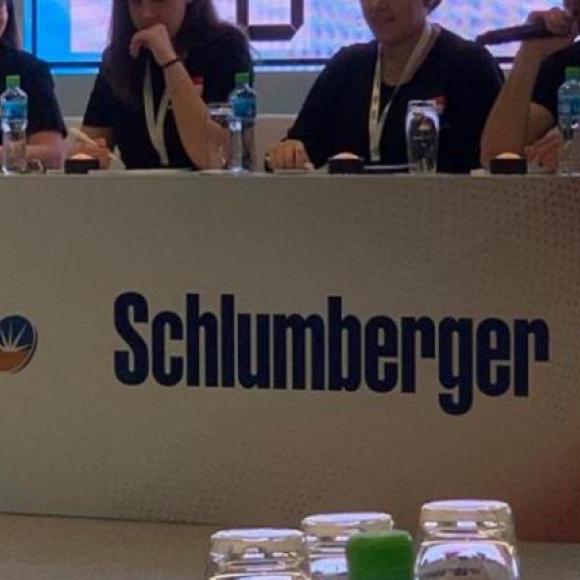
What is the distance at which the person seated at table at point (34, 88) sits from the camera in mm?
3547

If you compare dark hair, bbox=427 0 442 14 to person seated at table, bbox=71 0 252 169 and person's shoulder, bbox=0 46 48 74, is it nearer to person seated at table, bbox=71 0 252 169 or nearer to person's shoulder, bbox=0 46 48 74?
person seated at table, bbox=71 0 252 169

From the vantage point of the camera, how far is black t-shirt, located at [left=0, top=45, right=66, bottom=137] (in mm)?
3559

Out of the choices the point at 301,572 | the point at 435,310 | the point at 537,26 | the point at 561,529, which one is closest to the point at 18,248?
the point at 435,310

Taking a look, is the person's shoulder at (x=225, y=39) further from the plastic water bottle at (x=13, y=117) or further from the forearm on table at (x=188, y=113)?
the plastic water bottle at (x=13, y=117)

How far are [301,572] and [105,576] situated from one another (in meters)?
1.27

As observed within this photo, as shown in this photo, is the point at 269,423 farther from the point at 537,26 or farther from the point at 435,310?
the point at 537,26

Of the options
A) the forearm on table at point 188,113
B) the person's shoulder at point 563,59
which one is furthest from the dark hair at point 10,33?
the person's shoulder at point 563,59

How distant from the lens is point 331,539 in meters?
1.07

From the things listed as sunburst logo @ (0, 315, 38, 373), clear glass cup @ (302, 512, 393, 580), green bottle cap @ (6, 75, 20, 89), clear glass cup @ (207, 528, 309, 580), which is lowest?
sunburst logo @ (0, 315, 38, 373)

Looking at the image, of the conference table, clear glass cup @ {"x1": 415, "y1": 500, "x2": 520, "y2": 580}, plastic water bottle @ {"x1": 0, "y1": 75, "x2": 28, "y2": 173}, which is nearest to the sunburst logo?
the conference table

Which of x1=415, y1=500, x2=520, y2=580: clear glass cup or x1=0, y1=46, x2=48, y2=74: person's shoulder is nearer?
x1=415, y1=500, x2=520, y2=580: clear glass cup

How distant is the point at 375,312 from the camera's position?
2355 millimetres

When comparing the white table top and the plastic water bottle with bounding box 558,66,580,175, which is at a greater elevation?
the plastic water bottle with bounding box 558,66,580,175

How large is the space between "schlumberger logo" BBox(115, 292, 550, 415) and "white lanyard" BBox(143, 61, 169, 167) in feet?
3.11
